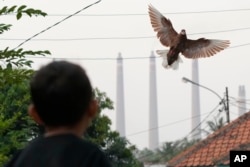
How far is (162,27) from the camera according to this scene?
8922mm

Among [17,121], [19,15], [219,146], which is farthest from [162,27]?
[219,146]

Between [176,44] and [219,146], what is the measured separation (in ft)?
53.4

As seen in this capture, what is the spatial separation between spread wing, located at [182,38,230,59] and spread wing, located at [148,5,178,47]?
0.54 feet

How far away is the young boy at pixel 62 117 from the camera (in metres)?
3.16

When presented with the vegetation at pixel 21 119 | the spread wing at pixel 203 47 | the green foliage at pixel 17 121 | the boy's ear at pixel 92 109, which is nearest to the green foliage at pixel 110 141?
the vegetation at pixel 21 119

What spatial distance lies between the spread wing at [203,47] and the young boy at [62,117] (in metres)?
5.28

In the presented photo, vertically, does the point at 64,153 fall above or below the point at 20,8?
below

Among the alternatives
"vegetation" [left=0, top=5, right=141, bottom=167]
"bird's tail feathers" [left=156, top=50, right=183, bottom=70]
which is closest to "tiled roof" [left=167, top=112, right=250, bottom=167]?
"vegetation" [left=0, top=5, right=141, bottom=167]

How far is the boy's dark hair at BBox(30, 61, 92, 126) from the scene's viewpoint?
317 cm

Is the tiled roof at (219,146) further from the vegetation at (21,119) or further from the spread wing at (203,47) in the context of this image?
the spread wing at (203,47)

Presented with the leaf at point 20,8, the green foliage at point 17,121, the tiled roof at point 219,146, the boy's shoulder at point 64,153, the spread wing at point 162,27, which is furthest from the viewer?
the tiled roof at point 219,146

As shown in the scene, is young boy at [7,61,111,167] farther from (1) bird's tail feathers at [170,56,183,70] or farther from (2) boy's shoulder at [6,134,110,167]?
(1) bird's tail feathers at [170,56,183,70]

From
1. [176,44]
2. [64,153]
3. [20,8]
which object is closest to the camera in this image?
[64,153]

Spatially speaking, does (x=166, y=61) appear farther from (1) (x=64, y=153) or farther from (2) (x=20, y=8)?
(1) (x=64, y=153)
